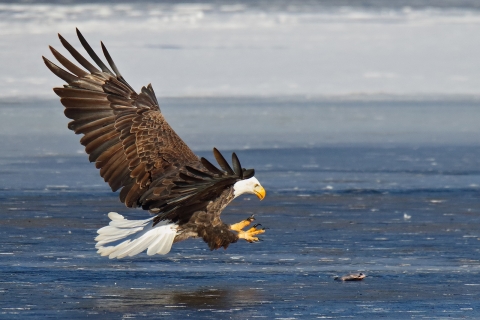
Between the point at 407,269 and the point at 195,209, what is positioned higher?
the point at 195,209

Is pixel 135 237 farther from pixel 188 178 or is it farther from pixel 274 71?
pixel 274 71

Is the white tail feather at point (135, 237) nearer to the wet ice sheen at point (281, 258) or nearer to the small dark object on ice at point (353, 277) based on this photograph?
the wet ice sheen at point (281, 258)

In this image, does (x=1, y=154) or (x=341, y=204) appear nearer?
(x=341, y=204)

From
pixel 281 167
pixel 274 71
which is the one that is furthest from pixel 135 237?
pixel 274 71

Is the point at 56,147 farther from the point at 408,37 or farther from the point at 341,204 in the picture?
the point at 408,37

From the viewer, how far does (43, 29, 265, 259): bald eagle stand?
4.68 metres

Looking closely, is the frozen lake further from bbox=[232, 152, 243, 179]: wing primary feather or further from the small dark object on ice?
bbox=[232, 152, 243, 179]: wing primary feather

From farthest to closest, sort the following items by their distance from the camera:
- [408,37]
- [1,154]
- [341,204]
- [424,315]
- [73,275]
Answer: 1. [408,37]
2. [1,154]
3. [341,204]
4. [73,275]
5. [424,315]

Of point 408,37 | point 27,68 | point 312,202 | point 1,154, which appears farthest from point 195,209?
point 408,37

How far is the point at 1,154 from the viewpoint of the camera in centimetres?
852

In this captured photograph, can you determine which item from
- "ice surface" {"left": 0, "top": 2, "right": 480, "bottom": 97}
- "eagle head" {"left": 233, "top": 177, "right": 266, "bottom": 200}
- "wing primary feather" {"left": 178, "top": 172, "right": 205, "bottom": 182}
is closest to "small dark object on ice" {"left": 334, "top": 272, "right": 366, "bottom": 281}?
"eagle head" {"left": 233, "top": 177, "right": 266, "bottom": 200}

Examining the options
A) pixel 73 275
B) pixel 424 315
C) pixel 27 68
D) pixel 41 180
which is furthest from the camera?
pixel 27 68

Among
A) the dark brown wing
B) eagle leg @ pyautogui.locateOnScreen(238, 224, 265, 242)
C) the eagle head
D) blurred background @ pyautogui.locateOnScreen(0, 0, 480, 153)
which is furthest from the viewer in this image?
blurred background @ pyautogui.locateOnScreen(0, 0, 480, 153)

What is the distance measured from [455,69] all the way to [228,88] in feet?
11.2
